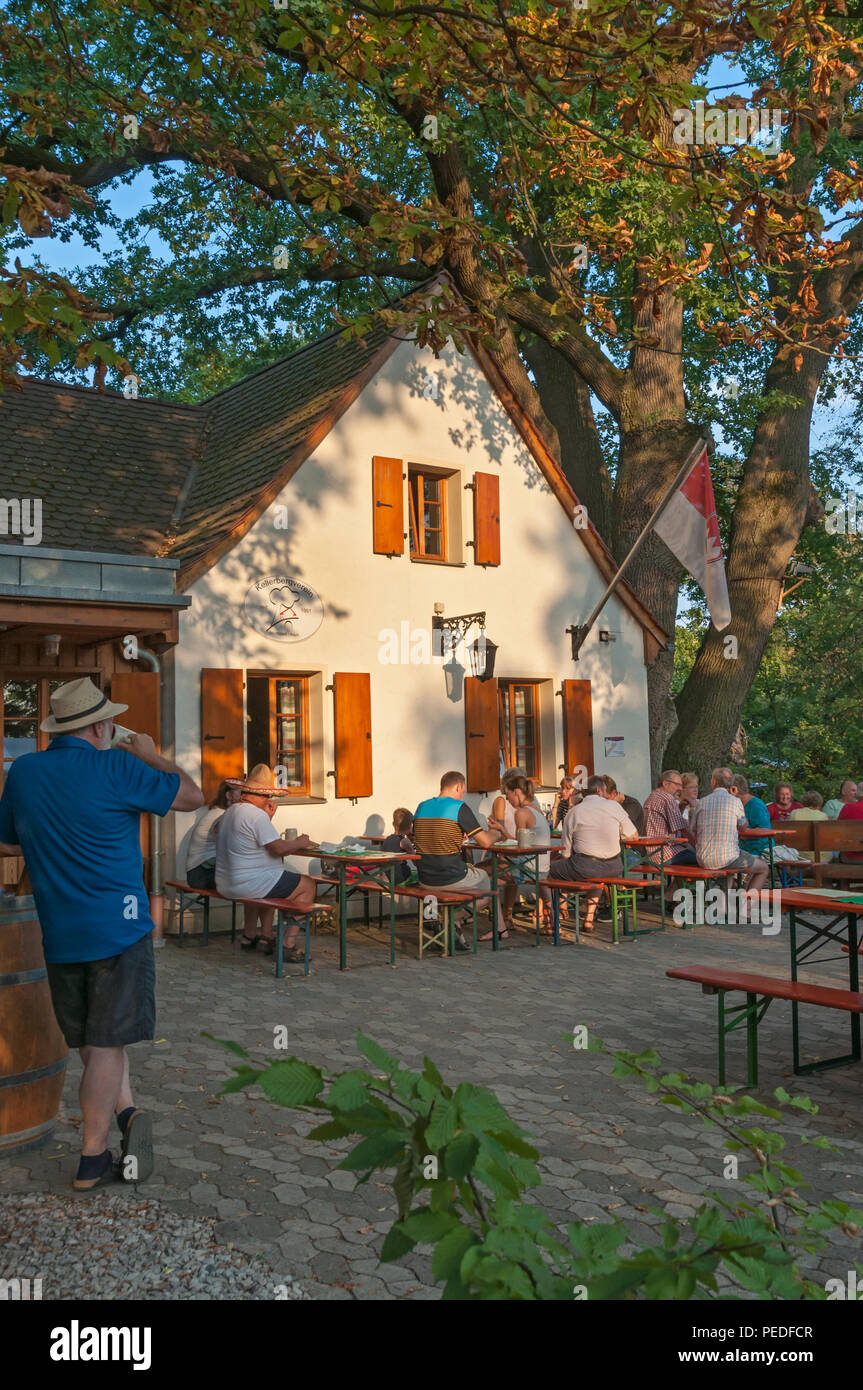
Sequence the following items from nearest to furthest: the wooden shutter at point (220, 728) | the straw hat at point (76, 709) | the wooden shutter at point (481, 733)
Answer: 1. the straw hat at point (76, 709)
2. the wooden shutter at point (220, 728)
3. the wooden shutter at point (481, 733)

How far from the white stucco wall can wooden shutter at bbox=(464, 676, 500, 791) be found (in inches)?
5.5

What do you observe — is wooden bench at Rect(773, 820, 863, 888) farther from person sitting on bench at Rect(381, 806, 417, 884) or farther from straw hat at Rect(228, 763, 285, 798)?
straw hat at Rect(228, 763, 285, 798)

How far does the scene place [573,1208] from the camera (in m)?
4.11

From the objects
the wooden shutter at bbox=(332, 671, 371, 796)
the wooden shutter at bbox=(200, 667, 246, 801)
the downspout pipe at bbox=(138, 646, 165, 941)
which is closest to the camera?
the downspout pipe at bbox=(138, 646, 165, 941)

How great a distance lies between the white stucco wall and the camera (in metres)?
12.3

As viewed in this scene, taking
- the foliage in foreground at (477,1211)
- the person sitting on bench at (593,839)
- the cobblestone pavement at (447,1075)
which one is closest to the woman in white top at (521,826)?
the person sitting on bench at (593,839)

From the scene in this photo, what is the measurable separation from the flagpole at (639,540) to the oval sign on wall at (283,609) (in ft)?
12.9

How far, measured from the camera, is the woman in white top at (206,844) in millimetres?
10547

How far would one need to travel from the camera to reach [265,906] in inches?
360

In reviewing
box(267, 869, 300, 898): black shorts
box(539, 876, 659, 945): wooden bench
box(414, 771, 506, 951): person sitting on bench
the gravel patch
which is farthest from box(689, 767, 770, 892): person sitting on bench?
the gravel patch

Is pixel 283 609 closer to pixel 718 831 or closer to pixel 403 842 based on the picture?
pixel 403 842

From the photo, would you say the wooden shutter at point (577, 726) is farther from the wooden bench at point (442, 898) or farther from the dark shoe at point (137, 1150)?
the dark shoe at point (137, 1150)
